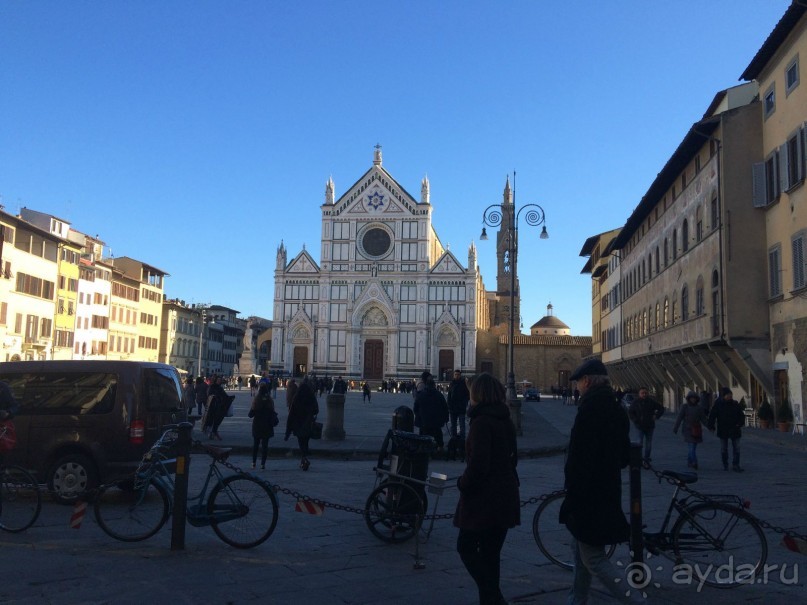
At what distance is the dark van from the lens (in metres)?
8.09

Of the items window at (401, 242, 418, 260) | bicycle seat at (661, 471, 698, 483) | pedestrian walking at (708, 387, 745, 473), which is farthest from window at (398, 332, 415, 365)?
bicycle seat at (661, 471, 698, 483)

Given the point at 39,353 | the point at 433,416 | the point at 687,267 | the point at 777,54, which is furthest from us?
the point at 39,353

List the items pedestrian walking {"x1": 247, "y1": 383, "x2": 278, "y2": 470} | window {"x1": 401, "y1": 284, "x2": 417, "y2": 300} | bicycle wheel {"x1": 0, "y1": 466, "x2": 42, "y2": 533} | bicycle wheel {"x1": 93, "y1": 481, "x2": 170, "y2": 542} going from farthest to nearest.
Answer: window {"x1": 401, "y1": 284, "x2": 417, "y2": 300}
pedestrian walking {"x1": 247, "y1": 383, "x2": 278, "y2": 470}
bicycle wheel {"x1": 0, "y1": 466, "x2": 42, "y2": 533}
bicycle wheel {"x1": 93, "y1": 481, "x2": 170, "y2": 542}

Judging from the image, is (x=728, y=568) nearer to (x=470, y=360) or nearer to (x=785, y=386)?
(x=785, y=386)

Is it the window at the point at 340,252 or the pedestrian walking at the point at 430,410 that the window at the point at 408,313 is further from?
the pedestrian walking at the point at 430,410

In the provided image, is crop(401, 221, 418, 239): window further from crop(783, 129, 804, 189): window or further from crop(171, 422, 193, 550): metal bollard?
crop(171, 422, 193, 550): metal bollard

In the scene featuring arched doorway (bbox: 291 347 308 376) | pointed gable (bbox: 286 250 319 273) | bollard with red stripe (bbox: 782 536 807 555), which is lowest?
bollard with red stripe (bbox: 782 536 807 555)

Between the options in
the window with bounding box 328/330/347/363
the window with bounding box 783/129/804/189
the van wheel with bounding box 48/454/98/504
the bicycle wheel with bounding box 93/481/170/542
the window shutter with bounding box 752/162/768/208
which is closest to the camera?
the bicycle wheel with bounding box 93/481/170/542

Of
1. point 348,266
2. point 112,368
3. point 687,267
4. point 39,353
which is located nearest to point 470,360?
point 348,266

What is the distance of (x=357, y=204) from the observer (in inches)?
2783

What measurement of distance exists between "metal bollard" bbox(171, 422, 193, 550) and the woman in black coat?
9.49 feet

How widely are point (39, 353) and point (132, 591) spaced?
1710 inches

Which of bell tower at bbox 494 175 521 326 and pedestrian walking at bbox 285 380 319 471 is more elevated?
bell tower at bbox 494 175 521 326

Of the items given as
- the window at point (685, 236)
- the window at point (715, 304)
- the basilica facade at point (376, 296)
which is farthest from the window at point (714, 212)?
the basilica facade at point (376, 296)
